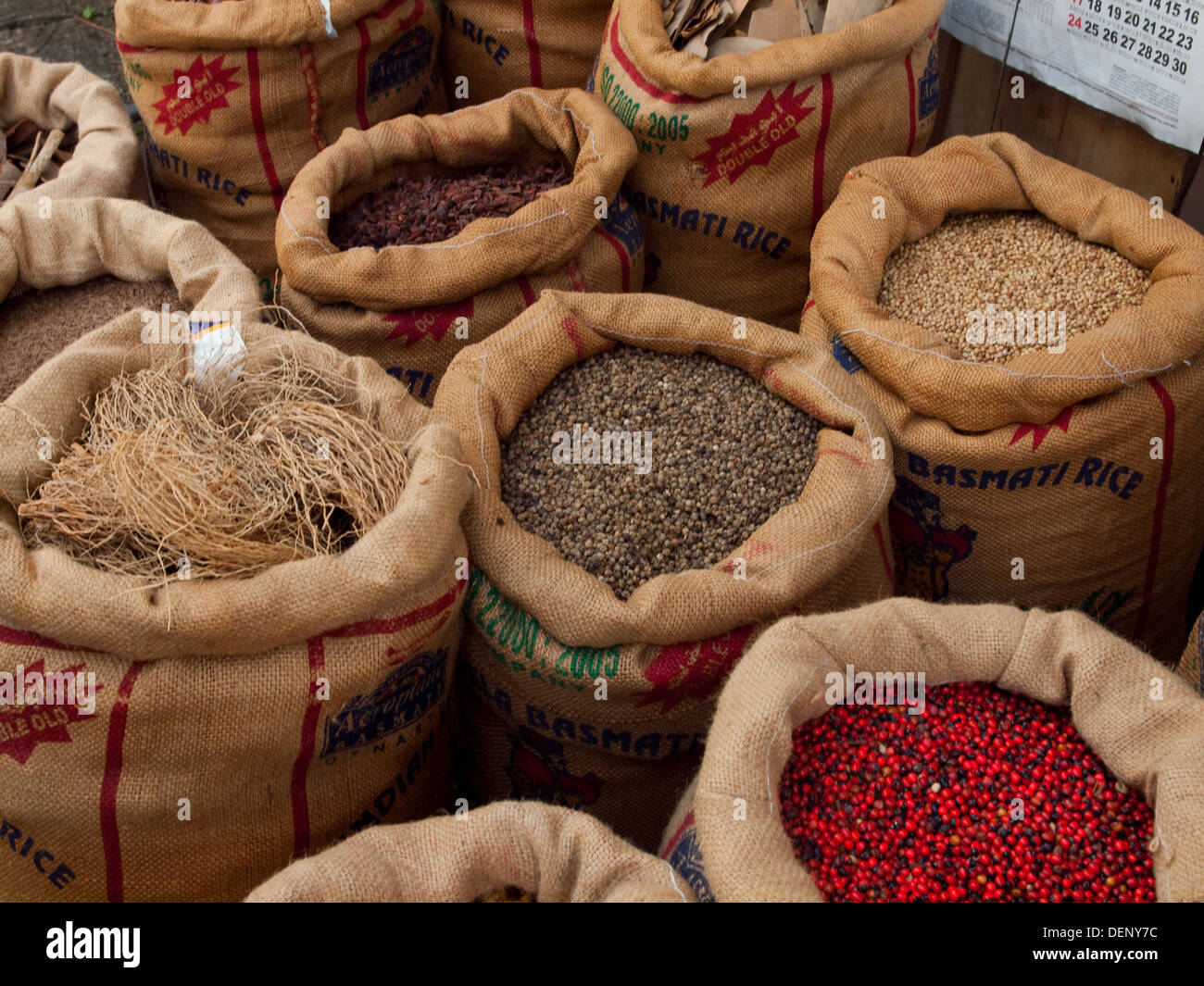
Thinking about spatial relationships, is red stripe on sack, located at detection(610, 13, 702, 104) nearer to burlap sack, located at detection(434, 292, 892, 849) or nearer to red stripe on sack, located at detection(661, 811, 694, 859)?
burlap sack, located at detection(434, 292, 892, 849)

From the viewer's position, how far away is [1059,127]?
2861 mm

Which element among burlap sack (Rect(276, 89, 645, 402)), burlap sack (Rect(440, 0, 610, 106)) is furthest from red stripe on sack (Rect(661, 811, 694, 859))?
burlap sack (Rect(440, 0, 610, 106))

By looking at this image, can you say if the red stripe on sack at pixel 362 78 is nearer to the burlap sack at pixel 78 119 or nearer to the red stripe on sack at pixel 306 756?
the burlap sack at pixel 78 119

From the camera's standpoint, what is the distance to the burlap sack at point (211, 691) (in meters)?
1.40

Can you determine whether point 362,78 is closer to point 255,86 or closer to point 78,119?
point 255,86

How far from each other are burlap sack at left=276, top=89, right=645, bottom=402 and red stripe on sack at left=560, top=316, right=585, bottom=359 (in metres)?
0.18

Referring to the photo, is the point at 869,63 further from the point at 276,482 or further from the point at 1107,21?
the point at 276,482

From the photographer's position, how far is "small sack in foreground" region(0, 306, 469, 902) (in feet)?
4.58

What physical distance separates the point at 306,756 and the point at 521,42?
79.4 inches

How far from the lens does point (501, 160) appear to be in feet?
8.53

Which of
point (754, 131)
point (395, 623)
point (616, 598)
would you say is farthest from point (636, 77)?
point (395, 623)
